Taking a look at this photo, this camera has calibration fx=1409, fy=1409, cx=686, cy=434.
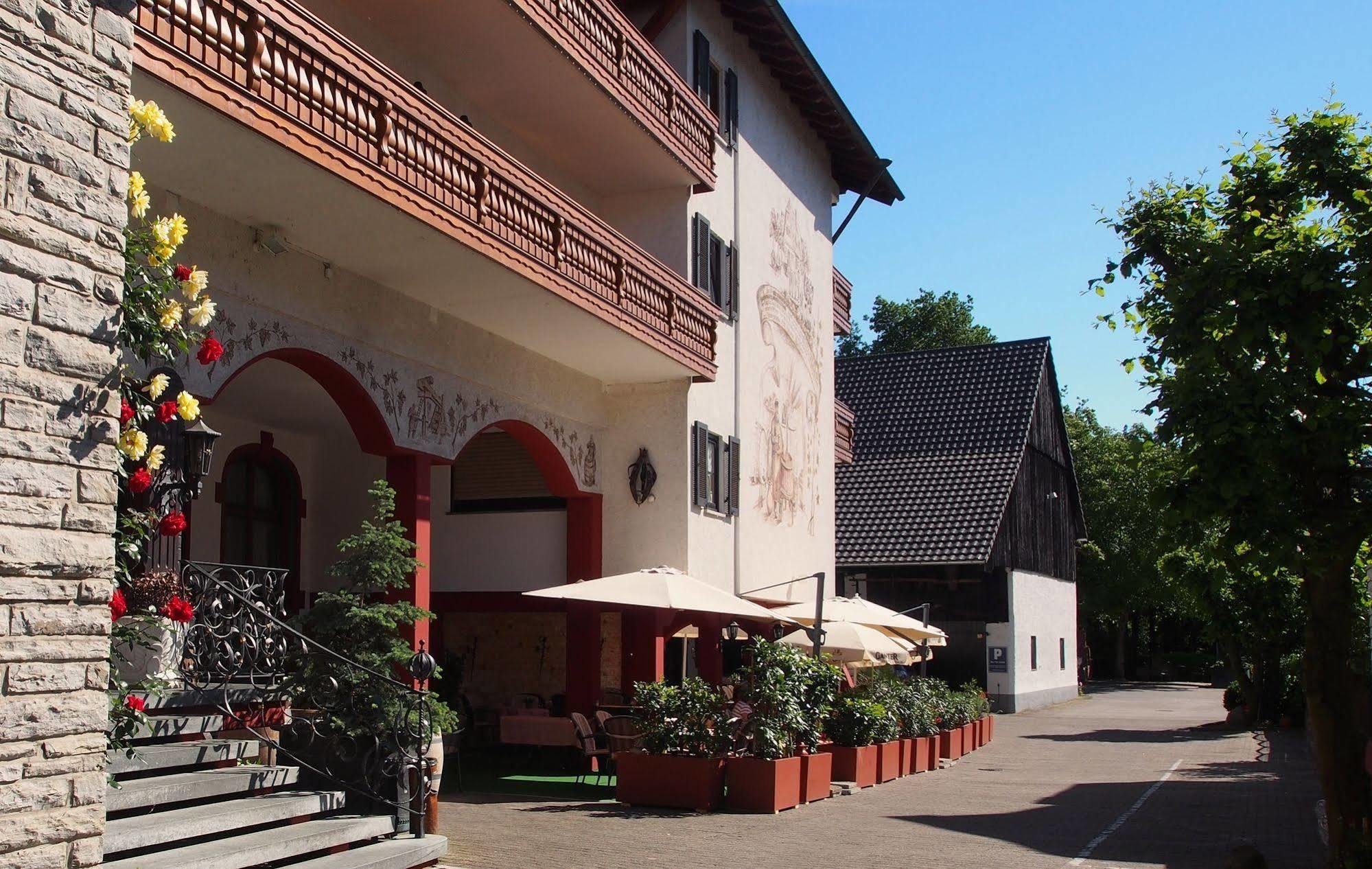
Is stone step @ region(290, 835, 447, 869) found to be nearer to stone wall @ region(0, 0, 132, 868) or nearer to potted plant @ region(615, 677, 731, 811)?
stone wall @ region(0, 0, 132, 868)

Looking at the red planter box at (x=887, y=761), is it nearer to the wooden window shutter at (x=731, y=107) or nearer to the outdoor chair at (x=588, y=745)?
the outdoor chair at (x=588, y=745)

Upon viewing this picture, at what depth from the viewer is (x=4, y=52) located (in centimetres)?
627

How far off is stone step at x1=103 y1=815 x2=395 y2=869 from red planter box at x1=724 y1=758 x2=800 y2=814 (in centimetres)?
462

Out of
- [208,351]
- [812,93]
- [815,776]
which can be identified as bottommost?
[815,776]

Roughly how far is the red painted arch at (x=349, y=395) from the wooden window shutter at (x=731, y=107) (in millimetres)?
9744

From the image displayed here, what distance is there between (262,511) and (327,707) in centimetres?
889

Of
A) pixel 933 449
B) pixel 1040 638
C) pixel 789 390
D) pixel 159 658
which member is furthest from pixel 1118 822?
pixel 1040 638

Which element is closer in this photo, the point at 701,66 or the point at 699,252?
the point at 699,252

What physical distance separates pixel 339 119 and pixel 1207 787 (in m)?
14.0

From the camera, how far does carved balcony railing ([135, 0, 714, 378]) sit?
9.35m

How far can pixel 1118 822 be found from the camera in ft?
47.8

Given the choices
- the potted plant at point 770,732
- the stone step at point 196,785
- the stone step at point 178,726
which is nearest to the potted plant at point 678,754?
the potted plant at point 770,732

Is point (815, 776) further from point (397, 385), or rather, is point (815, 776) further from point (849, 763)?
point (397, 385)

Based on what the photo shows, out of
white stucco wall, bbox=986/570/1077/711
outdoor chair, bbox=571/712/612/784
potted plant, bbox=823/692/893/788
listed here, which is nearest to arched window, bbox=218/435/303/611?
outdoor chair, bbox=571/712/612/784
